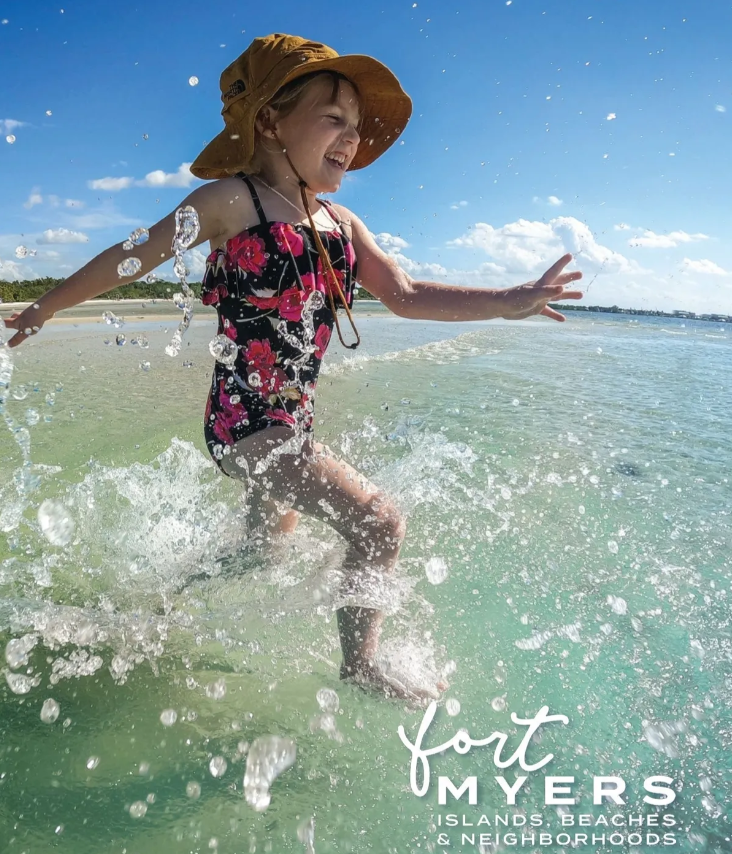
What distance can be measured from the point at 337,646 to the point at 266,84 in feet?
6.38

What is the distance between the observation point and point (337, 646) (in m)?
2.28

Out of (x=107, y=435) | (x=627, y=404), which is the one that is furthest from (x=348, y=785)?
(x=627, y=404)

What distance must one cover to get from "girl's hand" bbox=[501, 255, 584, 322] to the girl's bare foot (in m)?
1.32

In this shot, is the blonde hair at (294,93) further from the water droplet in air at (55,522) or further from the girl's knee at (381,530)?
the water droplet in air at (55,522)

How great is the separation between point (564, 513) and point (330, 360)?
19.2ft

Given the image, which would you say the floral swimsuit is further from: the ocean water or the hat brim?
the ocean water

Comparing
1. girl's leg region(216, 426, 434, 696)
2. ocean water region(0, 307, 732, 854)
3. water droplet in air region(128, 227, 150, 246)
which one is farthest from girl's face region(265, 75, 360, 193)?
ocean water region(0, 307, 732, 854)

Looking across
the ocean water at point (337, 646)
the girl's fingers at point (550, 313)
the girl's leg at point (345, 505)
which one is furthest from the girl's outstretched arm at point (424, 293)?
the ocean water at point (337, 646)

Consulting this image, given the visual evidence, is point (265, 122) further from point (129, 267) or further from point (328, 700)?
point (328, 700)

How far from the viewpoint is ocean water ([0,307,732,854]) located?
64.0 inches

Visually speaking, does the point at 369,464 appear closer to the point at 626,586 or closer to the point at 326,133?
the point at 626,586

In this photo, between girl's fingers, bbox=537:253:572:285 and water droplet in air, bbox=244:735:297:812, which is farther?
girl's fingers, bbox=537:253:572:285

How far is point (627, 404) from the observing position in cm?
618

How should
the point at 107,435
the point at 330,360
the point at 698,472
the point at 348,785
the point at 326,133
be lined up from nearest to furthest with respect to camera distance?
the point at 348,785 → the point at 326,133 → the point at 698,472 → the point at 107,435 → the point at 330,360
